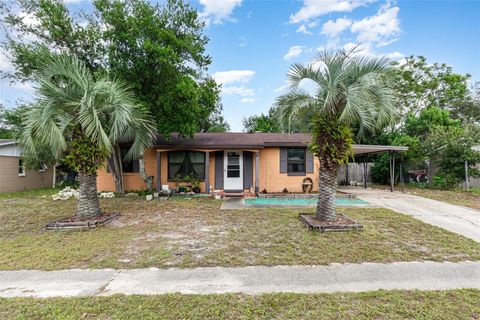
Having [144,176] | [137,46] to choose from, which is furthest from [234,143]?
[137,46]

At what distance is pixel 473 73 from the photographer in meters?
20.6

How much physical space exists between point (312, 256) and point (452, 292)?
1834 mm

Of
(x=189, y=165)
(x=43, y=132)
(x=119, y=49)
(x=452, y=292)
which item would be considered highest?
(x=119, y=49)

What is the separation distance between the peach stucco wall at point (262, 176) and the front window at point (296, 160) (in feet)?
1.36

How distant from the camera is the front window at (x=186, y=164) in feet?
39.2

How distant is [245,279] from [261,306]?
2.20 feet

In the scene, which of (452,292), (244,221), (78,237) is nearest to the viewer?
(452,292)

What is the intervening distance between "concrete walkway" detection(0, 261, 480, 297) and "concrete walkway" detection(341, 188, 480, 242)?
2.80 meters

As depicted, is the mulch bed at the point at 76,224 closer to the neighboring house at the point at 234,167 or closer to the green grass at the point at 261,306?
the green grass at the point at 261,306

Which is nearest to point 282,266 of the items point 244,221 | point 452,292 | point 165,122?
point 452,292

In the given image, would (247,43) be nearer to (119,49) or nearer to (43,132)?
(119,49)

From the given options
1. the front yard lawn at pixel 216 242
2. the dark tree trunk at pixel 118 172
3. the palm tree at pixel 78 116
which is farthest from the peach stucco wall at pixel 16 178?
the palm tree at pixel 78 116

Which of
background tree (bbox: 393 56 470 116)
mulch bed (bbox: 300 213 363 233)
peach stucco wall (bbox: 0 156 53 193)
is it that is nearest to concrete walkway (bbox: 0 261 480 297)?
mulch bed (bbox: 300 213 363 233)

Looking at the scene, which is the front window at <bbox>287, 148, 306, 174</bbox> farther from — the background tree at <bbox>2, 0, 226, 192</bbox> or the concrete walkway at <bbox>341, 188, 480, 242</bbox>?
the background tree at <bbox>2, 0, 226, 192</bbox>
